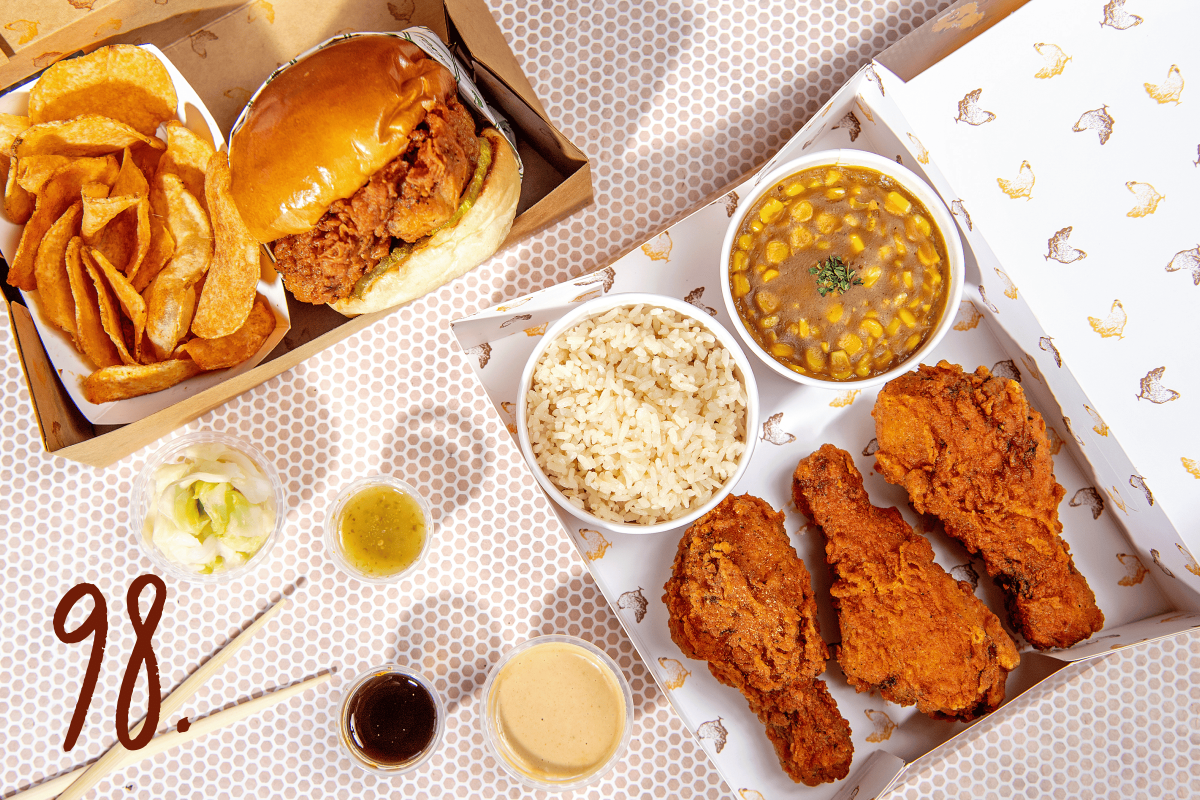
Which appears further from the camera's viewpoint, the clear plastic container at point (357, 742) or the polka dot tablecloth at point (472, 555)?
the polka dot tablecloth at point (472, 555)

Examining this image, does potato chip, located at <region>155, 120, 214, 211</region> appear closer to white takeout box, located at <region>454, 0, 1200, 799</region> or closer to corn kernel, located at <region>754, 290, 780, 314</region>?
white takeout box, located at <region>454, 0, 1200, 799</region>

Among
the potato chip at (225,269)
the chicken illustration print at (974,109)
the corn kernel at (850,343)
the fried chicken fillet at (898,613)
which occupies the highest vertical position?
the potato chip at (225,269)

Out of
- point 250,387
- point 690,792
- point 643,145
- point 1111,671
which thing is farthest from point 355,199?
point 1111,671

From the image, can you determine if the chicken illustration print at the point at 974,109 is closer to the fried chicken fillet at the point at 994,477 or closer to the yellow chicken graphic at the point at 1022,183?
the yellow chicken graphic at the point at 1022,183

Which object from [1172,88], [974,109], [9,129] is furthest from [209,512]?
[1172,88]

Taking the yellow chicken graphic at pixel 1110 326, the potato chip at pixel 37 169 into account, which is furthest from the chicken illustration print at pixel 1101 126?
the potato chip at pixel 37 169

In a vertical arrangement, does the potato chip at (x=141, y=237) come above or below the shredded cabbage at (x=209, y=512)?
above
